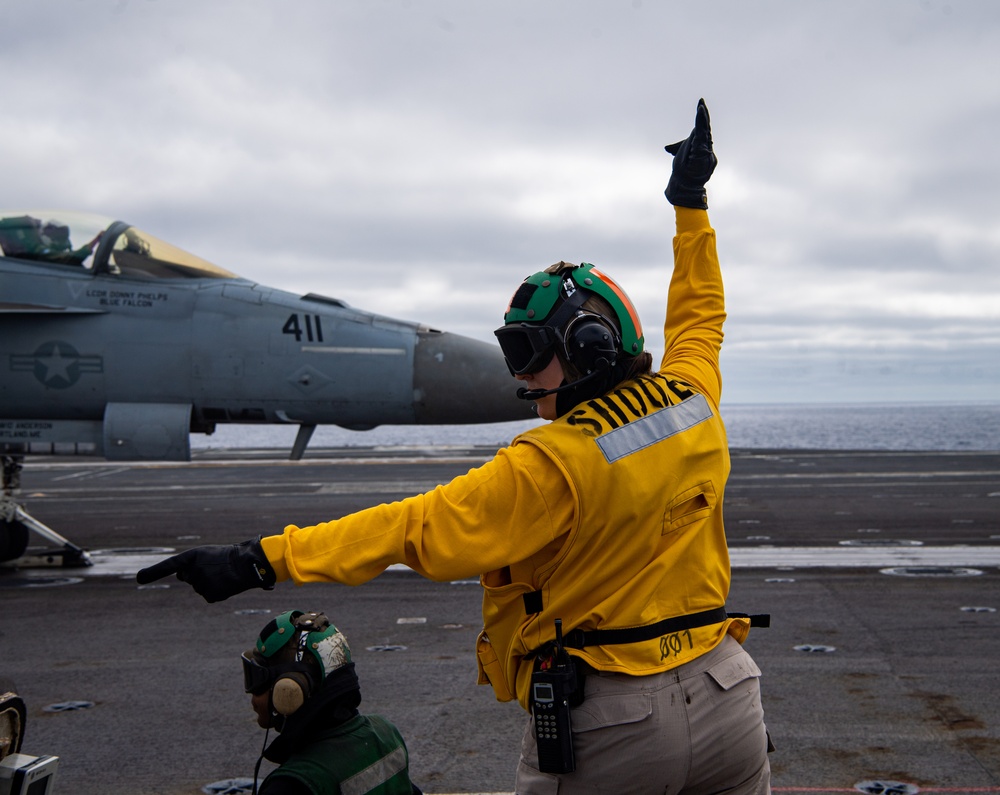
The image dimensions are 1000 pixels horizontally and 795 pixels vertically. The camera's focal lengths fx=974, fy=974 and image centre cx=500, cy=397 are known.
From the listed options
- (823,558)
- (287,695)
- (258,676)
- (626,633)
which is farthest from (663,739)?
(823,558)

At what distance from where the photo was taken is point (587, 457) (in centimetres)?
254

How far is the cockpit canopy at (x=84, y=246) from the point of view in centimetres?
1080

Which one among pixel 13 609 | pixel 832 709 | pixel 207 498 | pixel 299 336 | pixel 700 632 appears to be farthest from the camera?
Result: pixel 207 498

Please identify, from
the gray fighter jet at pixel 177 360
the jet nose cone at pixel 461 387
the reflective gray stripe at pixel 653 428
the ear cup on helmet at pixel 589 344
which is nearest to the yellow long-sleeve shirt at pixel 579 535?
the reflective gray stripe at pixel 653 428

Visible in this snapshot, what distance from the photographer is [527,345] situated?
2.85 m

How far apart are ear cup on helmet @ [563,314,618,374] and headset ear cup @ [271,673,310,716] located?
1325mm

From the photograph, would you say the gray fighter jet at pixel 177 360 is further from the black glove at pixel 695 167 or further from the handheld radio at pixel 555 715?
the handheld radio at pixel 555 715

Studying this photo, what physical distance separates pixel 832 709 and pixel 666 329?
375 cm

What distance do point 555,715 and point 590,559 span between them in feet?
1.37

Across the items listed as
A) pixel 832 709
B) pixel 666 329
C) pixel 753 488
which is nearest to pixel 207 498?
pixel 753 488

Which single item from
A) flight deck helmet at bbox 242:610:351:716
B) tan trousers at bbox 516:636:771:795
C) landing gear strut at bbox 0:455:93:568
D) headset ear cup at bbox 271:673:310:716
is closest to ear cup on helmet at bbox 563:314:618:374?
tan trousers at bbox 516:636:771:795

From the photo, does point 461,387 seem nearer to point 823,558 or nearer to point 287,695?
point 823,558

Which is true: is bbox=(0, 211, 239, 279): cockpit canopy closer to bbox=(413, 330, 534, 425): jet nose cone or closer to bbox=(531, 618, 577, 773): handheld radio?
bbox=(413, 330, 534, 425): jet nose cone

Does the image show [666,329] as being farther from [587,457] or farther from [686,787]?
[686,787]
